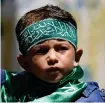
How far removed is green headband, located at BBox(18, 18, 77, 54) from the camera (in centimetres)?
71

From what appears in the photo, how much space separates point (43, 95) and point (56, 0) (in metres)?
0.36

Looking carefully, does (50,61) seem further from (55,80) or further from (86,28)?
(86,28)

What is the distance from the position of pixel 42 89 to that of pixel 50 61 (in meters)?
0.08

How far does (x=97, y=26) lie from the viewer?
118cm

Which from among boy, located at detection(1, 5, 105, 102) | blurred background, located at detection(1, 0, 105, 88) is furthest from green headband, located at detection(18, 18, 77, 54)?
blurred background, located at detection(1, 0, 105, 88)

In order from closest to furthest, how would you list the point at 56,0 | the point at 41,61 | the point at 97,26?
the point at 41,61, the point at 56,0, the point at 97,26

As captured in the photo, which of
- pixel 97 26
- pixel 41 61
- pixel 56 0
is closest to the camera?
pixel 41 61

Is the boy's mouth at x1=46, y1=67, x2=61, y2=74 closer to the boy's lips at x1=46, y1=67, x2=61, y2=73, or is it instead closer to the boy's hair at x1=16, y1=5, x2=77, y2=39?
the boy's lips at x1=46, y1=67, x2=61, y2=73

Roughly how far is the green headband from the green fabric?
0.07 metres

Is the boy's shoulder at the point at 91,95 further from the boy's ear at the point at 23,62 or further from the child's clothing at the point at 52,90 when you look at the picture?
the boy's ear at the point at 23,62

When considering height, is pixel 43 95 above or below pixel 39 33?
below

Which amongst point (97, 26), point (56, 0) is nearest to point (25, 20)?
point (56, 0)

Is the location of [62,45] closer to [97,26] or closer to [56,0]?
[56,0]

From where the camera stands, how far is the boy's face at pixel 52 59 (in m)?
0.69
